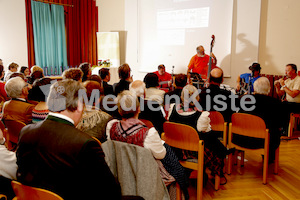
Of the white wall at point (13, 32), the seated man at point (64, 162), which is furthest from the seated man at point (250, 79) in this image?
the white wall at point (13, 32)

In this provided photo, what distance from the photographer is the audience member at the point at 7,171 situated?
1467mm

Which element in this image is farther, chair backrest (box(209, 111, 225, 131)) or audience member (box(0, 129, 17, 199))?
chair backrest (box(209, 111, 225, 131))

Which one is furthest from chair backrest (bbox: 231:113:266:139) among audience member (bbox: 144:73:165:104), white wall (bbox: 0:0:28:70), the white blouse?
white wall (bbox: 0:0:28:70)

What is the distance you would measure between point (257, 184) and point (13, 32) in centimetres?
801

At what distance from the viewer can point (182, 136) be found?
2.39 meters

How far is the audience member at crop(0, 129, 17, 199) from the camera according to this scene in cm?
147

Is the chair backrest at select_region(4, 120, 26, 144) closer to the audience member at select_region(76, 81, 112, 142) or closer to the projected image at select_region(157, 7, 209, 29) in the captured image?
the audience member at select_region(76, 81, 112, 142)

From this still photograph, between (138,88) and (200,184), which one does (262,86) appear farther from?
(138,88)

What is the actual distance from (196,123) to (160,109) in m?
0.62

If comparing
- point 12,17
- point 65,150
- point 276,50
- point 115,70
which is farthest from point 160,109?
point 12,17

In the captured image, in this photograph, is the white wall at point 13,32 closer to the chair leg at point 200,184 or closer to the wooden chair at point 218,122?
the wooden chair at point 218,122

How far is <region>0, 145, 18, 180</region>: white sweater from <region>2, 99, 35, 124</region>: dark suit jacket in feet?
4.22

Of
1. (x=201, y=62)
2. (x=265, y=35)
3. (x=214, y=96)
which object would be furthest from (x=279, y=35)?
(x=214, y=96)

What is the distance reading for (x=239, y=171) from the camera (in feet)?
10.8
